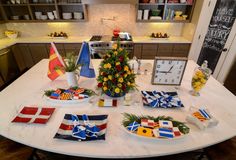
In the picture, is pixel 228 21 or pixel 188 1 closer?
pixel 228 21

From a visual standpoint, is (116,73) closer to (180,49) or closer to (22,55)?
(180,49)

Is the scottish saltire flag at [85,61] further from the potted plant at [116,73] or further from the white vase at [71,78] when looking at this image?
the potted plant at [116,73]

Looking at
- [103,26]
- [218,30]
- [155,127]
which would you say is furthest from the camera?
[103,26]

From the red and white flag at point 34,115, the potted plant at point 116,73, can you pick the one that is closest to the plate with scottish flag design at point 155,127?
the potted plant at point 116,73

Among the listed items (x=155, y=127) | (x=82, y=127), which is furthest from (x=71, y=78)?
(x=155, y=127)

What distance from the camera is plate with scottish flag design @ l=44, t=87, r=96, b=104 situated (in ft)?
3.57

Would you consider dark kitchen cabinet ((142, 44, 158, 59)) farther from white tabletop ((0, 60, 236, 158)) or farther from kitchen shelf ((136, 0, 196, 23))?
white tabletop ((0, 60, 236, 158))

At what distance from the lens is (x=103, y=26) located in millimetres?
3432

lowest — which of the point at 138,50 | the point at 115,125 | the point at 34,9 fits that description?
the point at 138,50

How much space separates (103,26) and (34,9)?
1.64m

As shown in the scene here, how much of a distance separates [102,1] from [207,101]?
2.66 m

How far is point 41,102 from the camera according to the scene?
1.12 meters

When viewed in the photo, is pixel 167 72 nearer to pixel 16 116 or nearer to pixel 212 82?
pixel 212 82

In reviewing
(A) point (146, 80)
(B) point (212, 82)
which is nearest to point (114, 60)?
(A) point (146, 80)
